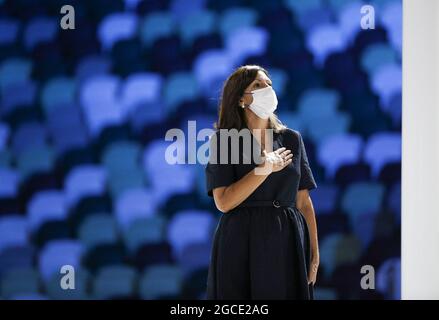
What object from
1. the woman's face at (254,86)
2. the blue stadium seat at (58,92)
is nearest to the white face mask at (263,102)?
the woman's face at (254,86)

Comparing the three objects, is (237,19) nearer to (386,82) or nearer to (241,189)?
(386,82)

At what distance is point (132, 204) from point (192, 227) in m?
0.32

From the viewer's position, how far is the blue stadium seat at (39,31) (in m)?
3.34

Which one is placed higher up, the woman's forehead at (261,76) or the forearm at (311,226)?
the woman's forehead at (261,76)

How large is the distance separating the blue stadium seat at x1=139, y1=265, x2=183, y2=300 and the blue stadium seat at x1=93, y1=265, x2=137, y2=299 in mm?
54

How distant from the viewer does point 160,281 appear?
3.27 metres

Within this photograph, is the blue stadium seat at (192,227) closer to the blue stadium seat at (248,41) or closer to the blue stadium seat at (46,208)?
the blue stadium seat at (46,208)

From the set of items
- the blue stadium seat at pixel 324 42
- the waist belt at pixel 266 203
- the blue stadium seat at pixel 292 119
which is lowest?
the waist belt at pixel 266 203

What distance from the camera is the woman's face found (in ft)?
7.92

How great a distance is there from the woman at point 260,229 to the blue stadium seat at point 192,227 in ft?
2.96

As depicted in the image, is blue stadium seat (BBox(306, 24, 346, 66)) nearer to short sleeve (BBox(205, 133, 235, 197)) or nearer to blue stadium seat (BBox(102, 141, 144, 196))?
blue stadium seat (BBox(102, 141, 144, 196))

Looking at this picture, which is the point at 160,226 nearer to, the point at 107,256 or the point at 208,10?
the point at 107,256

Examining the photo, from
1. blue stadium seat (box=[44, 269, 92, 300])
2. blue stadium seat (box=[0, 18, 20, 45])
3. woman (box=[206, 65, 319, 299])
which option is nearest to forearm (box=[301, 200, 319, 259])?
woman (box=[206, 65, 319, 299])
